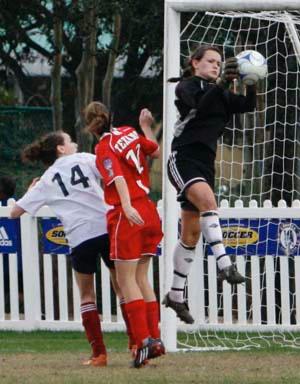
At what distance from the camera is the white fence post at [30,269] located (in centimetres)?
1528

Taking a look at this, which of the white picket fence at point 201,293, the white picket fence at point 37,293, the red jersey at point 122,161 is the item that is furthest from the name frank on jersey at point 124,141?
the white picket fence at point 37,293

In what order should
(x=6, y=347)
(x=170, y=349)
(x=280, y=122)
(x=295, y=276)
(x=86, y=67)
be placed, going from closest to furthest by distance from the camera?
(x=170, y=349) → (x=6, y=347) → (x=295, y=276) → (x=280, y=122) → (x=86, y=67)

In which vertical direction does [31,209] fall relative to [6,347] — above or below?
above

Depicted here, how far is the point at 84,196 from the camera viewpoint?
11.0 metres

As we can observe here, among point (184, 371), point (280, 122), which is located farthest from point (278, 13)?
point (184, 371)

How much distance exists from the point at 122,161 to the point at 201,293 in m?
4.29

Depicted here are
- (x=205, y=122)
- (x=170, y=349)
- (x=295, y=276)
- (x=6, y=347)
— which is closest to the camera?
(x=205, y=122)

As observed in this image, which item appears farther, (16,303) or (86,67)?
(86,67)

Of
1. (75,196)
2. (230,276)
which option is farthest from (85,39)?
(230,276)

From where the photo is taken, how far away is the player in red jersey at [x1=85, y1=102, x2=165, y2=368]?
34.7 feet

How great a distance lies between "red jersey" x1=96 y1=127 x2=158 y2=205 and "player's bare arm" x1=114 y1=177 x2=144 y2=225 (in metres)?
0.07

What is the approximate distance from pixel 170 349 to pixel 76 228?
78.0 inches

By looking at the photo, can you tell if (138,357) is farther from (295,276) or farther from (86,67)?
(86,67)

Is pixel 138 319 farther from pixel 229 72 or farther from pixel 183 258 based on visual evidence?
pixel 229 72
